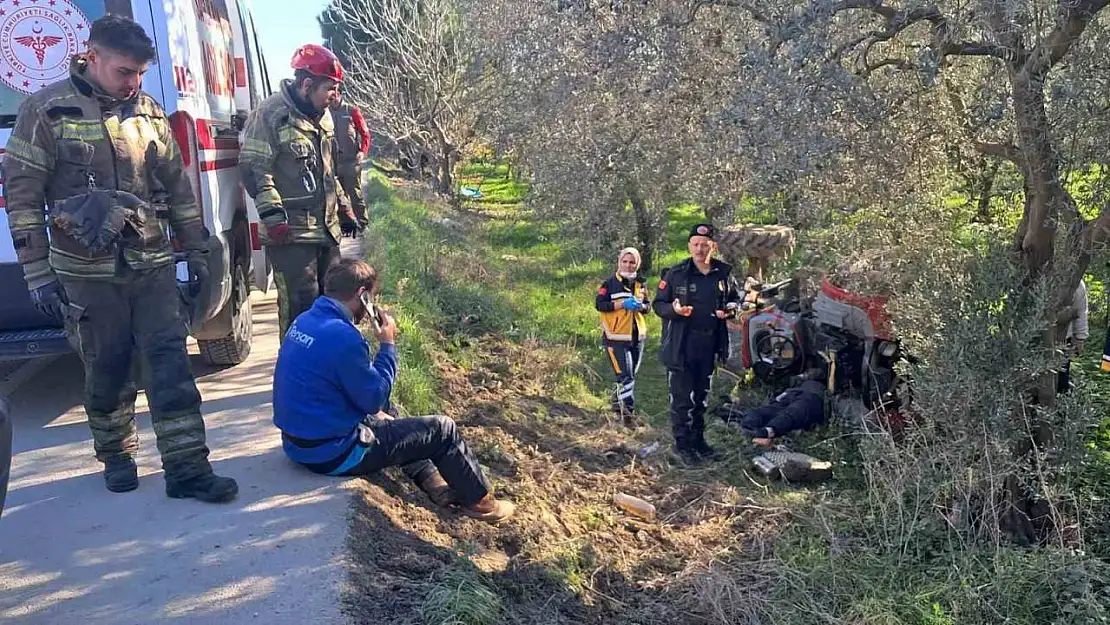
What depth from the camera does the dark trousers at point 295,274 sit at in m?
5.21

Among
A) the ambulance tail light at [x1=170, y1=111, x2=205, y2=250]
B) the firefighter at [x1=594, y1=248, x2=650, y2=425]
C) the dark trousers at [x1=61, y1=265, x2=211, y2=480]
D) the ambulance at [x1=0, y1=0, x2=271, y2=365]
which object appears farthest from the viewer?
the firefighter at [x1=594, y1=248, x2=650, y2=425]

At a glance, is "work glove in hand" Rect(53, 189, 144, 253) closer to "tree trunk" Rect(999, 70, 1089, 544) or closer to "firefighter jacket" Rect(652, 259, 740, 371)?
"firefighter jacket" Rect(652, 259, 740, 371)

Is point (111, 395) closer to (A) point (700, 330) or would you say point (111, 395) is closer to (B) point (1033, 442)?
(A) point (700, 330)

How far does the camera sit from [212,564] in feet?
11.4

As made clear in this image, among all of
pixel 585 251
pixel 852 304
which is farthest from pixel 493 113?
pixel 852 304

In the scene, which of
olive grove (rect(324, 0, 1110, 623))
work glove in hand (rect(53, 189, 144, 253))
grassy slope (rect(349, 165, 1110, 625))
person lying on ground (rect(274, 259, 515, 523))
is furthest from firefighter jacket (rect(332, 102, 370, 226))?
work glove in hand (rect(53, 189, 144, 253))

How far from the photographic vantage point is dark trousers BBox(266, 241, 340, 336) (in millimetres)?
5211

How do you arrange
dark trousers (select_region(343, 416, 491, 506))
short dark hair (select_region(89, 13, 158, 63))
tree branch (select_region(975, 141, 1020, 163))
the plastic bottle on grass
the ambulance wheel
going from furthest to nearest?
1. the ambulance wheel
2. the plastic bottle on grass
3. tree branch (select_region(975, 141, 1020, 163))
4. dark trousers (select_region(343, 416, 491, 506))
5. short dark hair (select_region(89, 13, 158, 63))

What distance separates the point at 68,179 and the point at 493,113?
13.2 metres

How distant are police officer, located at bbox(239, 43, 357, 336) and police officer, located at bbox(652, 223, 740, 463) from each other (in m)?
2.13

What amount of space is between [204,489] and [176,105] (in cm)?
206

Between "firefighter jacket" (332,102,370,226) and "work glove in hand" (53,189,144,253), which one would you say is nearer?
"work glove in hand" (53,189,144,253)

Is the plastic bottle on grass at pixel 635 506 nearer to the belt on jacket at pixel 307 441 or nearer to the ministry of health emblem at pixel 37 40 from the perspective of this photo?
the belt on jacket at pixel 307 441

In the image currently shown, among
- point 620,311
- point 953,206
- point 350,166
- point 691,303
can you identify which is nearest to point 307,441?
point 350,166
